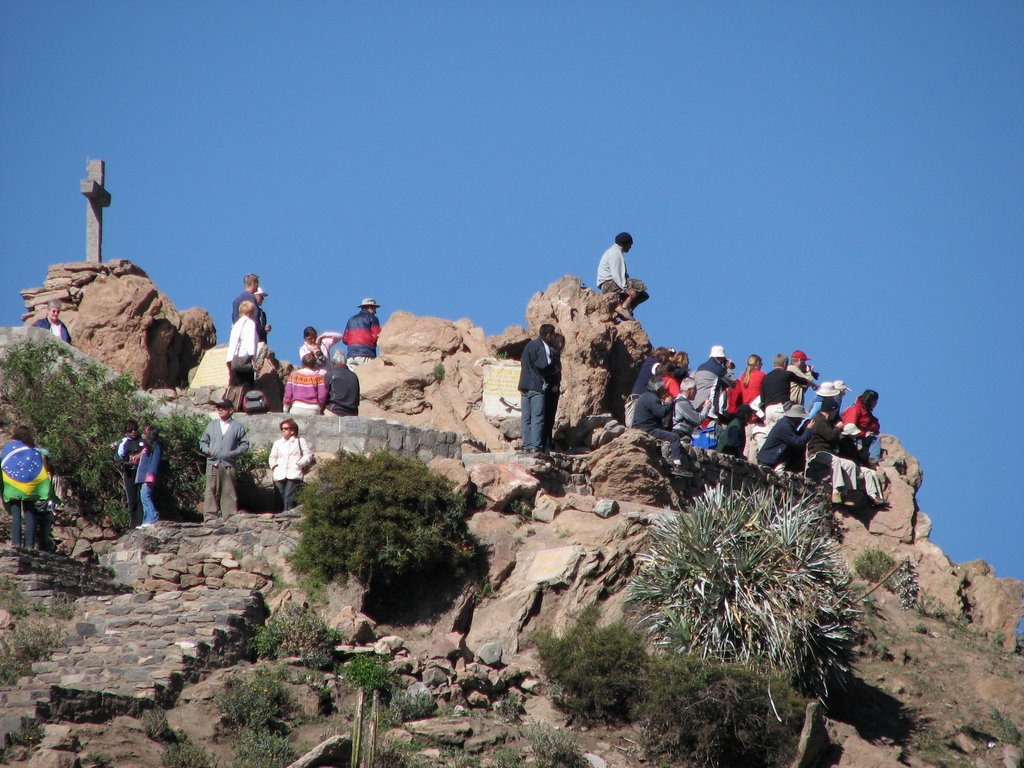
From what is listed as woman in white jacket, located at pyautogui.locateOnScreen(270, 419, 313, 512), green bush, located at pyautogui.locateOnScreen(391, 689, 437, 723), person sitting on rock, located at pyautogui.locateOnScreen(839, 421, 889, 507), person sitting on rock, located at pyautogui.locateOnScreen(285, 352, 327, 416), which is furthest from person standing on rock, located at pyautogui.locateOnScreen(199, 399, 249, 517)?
person sitting on rock, located at pyautogui.locateOnScreen(839, 421, 889, 507)

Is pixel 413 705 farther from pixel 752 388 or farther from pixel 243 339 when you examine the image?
pixel 752 388

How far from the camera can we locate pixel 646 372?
24.6 meters

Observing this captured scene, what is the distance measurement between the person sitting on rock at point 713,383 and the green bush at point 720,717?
8.96 metres

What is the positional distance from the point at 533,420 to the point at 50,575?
7.38m

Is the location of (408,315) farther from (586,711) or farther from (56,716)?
(56,716)

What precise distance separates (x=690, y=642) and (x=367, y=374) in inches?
383

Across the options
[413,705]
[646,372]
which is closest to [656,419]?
[646,372]

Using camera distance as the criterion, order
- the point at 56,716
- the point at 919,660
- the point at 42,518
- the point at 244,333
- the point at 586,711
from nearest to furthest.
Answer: the point at 56,716
the point at 586,711
the point at 42,518
the point at 919,660
the point at 244,333

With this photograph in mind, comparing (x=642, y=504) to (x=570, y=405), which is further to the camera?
(x=570, y=405)

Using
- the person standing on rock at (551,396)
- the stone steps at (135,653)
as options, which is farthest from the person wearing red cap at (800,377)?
the stone steps at (135,653)

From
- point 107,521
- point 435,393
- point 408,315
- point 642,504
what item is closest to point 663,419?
point 642,504

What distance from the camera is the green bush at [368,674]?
16516 millimetres

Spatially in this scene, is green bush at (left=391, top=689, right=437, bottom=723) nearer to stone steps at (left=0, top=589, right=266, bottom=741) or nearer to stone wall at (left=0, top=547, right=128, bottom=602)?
stone steps at (left=0, top=589, right=266, bottom=741)

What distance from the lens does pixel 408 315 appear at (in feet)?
89.1
